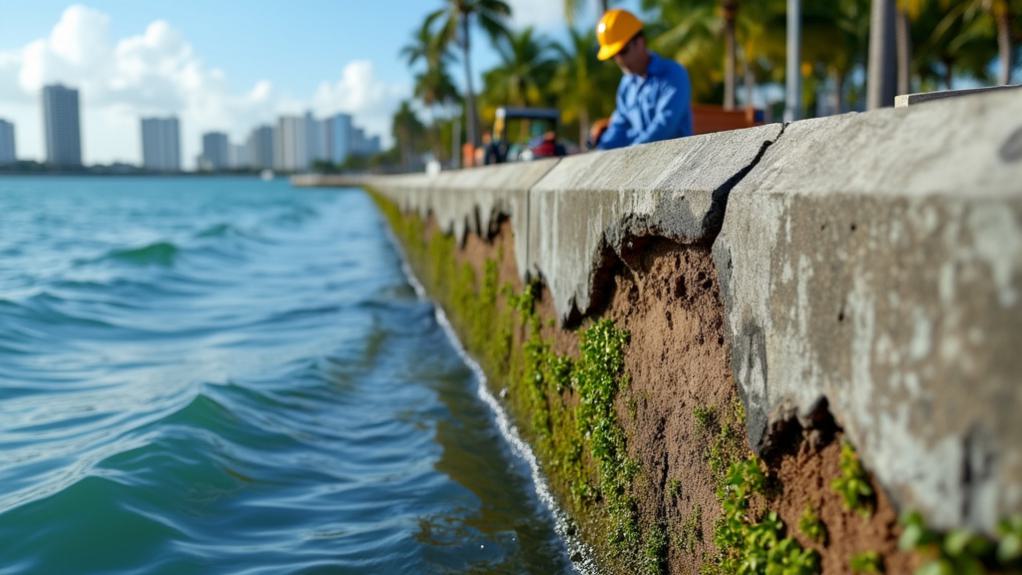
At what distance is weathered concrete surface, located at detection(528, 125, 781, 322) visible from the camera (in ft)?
8.13

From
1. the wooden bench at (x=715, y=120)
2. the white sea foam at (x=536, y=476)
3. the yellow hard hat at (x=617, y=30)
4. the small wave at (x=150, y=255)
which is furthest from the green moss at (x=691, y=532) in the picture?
the small wave at (x=150, y=255)

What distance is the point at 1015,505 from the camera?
124cm

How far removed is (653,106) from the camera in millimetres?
5234

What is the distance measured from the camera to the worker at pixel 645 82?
5.05 m

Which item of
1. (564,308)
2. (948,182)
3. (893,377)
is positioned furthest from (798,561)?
(564,308)

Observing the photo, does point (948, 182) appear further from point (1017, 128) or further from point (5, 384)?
point (5, 384)

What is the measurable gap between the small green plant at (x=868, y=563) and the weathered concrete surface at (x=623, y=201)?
3.40 ft

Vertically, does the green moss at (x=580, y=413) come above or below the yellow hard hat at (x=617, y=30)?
below

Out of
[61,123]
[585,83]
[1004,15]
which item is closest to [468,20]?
[585,83]

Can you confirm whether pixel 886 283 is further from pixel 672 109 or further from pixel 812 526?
pixel 672 109

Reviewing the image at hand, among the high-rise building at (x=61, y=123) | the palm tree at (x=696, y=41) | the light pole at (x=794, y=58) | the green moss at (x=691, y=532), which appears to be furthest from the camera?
the high-rise building at (x=61, y=123)

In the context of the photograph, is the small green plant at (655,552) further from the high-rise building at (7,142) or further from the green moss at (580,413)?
the high-rise building at (7,142)

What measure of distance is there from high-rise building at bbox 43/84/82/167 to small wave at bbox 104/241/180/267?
549 ft

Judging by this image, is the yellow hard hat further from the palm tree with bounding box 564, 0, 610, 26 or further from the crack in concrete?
the palm tree with bounding box 564, 0, 610, 26
